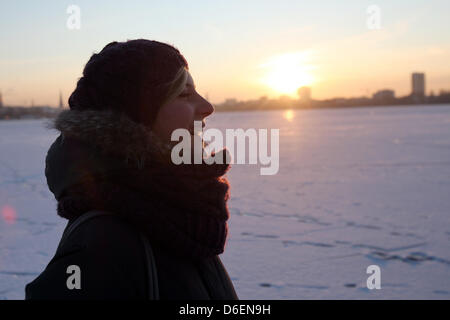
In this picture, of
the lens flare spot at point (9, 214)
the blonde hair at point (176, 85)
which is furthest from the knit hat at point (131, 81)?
the lens flare spot at point (9, 214)

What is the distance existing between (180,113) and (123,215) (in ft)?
1.01

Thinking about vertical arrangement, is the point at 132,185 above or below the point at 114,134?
below

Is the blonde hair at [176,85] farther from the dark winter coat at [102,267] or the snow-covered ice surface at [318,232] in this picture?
the snow-covered ice surface at [318,232]

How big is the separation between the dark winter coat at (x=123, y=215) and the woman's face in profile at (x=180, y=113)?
0.22 feet

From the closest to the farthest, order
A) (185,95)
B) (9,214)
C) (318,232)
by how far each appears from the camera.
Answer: (185,95), (318,232), (9,214)

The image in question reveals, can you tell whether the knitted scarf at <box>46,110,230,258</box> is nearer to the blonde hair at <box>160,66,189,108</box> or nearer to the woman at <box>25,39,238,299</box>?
the woman at <box>25,39,238,299</box>

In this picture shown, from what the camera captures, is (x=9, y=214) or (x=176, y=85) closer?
(x=176, y=85)

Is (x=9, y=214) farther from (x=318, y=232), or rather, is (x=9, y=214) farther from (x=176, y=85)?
(x=176, y=85)

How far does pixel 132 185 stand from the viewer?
1.02m

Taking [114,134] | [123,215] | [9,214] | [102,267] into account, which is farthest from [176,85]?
[9,214]

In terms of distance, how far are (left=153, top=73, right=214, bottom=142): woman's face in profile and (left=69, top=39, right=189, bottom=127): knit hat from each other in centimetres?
2

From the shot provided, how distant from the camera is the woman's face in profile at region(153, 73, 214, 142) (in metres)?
1.11

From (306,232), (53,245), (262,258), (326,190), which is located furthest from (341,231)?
(53,245)

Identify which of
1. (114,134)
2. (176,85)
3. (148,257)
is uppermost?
(176,85)
